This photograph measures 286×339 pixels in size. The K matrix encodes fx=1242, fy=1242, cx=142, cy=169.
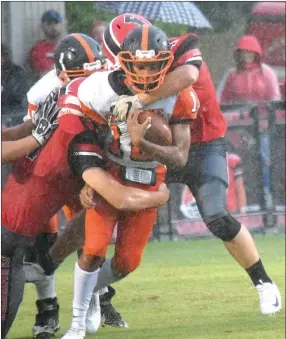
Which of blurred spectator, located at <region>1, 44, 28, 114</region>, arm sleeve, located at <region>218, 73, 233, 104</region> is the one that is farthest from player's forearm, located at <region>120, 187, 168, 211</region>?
arm sleeve, located at <region>218, 73, 233, 104</region>

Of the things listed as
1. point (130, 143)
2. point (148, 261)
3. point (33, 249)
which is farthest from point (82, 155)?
point (148, 261)

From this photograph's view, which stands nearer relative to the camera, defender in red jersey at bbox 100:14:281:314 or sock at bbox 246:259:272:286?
defender in red jersey at bbox 100:14:281:314

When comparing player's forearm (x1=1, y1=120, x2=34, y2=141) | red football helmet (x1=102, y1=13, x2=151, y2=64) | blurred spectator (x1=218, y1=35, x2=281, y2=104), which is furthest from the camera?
blurred spectator (x1=218, y1=35, x2=281, y2=104)

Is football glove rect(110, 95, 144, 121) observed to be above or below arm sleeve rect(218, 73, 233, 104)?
above

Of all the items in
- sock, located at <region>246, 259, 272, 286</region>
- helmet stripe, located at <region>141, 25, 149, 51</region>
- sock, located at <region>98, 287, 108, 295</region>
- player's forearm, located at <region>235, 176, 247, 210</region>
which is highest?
helmet stripe, located at <region>141, 25, 149, 51</region>

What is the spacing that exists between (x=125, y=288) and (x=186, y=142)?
74.5 inches

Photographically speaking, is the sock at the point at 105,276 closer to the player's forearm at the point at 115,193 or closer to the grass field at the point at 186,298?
the grass field at the point at 186,298

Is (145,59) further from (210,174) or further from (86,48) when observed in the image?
(210,174)

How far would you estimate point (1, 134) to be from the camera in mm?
5121

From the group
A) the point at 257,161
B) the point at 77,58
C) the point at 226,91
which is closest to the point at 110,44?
the point at 77,58

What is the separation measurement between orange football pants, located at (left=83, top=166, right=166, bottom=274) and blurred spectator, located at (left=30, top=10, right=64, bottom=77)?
7.66 ft

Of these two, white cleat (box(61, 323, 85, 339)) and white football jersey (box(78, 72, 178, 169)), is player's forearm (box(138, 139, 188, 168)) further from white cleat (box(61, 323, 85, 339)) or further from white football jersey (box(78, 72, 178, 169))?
white cleat (box(61, 323, 85, 339))

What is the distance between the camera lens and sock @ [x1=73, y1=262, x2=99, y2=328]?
4930 millimetres

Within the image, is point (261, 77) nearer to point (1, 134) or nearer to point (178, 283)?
point (178, 283)
